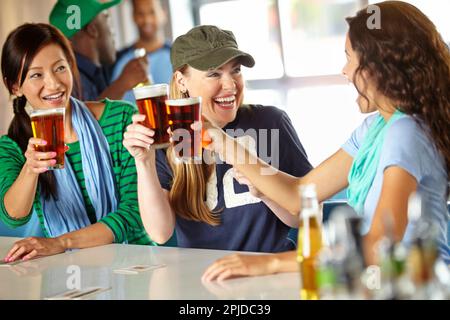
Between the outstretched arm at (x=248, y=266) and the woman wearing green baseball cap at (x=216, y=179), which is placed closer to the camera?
the outstretched arm at (x=248, y=266)

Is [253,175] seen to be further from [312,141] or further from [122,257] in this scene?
[312,141]

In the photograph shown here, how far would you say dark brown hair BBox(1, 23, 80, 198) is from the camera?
262 centimetres

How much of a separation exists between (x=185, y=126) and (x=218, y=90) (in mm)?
508

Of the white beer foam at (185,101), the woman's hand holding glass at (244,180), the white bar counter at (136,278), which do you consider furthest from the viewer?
the woman's hand holding glass at (244,180)

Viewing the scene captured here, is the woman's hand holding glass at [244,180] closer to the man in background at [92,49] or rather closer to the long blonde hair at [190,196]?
the long blonde hair at [190,196]

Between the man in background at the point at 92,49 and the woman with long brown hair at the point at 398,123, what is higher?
the man in background at the point at 92,49

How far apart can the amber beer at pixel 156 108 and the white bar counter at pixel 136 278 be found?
338 mm

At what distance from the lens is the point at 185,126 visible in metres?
1.96

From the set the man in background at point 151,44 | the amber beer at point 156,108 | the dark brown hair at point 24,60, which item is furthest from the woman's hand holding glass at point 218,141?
the man in background at point 151,44

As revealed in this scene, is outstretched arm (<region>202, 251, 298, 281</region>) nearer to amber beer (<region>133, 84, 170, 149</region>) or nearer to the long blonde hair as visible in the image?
amber beer (<region>133, 84, 170, 149</region>)

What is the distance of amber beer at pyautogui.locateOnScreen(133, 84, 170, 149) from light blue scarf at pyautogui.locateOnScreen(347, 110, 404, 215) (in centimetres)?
53

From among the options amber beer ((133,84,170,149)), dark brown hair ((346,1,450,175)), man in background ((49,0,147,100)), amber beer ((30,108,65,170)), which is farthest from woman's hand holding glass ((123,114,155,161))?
man in background ((49,0,147,100))

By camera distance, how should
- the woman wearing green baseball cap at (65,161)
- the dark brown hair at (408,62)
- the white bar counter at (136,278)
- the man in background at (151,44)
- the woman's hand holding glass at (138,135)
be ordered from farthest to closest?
the man in background at (151,44) → the woman wearing green baseball cap at (65,161) → the woman's hand holding glass at (138,135) → the dark brown hair at (408,62) → the white bar counter at (136,278)

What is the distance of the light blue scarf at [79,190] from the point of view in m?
2.66
